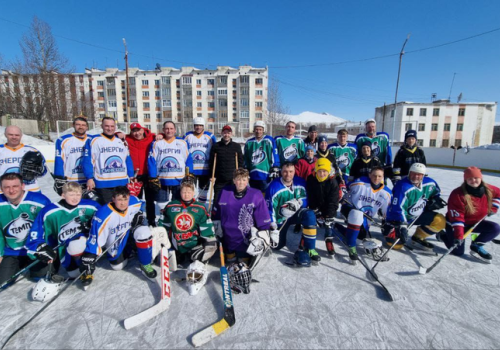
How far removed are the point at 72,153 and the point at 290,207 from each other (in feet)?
8.69

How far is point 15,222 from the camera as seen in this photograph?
2.11 meters

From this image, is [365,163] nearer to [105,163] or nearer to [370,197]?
[370,197]

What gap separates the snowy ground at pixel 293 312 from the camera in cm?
155

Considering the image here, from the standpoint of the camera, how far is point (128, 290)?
2.05 metres

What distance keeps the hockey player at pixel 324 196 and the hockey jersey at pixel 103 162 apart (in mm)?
2287

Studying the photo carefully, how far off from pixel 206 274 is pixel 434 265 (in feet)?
7.12

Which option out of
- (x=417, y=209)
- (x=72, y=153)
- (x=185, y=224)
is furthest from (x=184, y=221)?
(x=417, y=209)

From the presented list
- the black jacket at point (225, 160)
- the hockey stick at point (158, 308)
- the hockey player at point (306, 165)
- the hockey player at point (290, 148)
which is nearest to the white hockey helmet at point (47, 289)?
the hockey stick at point (158, 308)

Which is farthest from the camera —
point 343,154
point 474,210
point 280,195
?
point 343,154

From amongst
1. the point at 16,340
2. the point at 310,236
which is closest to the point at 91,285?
the point at 16,340

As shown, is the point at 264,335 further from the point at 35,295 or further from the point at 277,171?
the point at 277,171

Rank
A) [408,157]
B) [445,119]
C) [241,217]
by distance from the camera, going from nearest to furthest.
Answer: [241,217], [408,157], [445,119]

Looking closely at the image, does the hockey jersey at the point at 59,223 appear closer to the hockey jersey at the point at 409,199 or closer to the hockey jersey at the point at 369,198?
the hockey jersey at the point at 369,198

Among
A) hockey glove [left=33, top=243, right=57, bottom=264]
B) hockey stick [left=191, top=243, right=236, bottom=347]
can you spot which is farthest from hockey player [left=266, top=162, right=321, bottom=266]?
hockey glove [left=33, top=243, right=57, bottom=264]
